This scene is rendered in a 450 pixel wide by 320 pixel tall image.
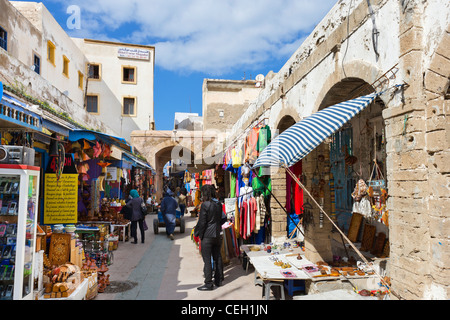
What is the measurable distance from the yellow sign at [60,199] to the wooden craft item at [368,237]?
5198 mm

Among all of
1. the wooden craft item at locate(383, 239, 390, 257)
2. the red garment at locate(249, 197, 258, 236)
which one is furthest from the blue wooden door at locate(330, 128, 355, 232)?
the red garment at locate(249, 197, 258, 236)

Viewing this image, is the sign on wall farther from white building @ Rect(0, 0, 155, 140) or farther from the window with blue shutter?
the window with blue shutter

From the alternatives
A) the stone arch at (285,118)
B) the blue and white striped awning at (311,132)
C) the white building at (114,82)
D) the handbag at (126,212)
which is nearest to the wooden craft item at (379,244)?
the stone arch at (285,118)

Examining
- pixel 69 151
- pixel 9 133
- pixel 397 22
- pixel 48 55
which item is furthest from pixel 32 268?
pixel 48 55

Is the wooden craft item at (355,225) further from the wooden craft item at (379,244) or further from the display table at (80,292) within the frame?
the display table at (80,292)

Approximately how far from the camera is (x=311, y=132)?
3.43 meters

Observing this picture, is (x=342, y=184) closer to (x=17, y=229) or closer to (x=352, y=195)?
(x=352, y=195)

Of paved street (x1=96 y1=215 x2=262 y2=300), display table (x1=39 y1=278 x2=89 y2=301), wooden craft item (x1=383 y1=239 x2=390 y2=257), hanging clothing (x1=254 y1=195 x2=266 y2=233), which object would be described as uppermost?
hanging clothing (x1=254 y1=195 x2=266 y2=233)

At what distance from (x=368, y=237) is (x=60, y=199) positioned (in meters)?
5.55

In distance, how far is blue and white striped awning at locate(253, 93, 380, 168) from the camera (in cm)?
320

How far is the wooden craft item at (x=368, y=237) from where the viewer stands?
6.03 metres

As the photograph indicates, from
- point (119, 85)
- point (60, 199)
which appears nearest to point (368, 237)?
point (60, 199)

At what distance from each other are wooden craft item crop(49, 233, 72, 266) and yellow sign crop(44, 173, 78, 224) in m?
0.44
